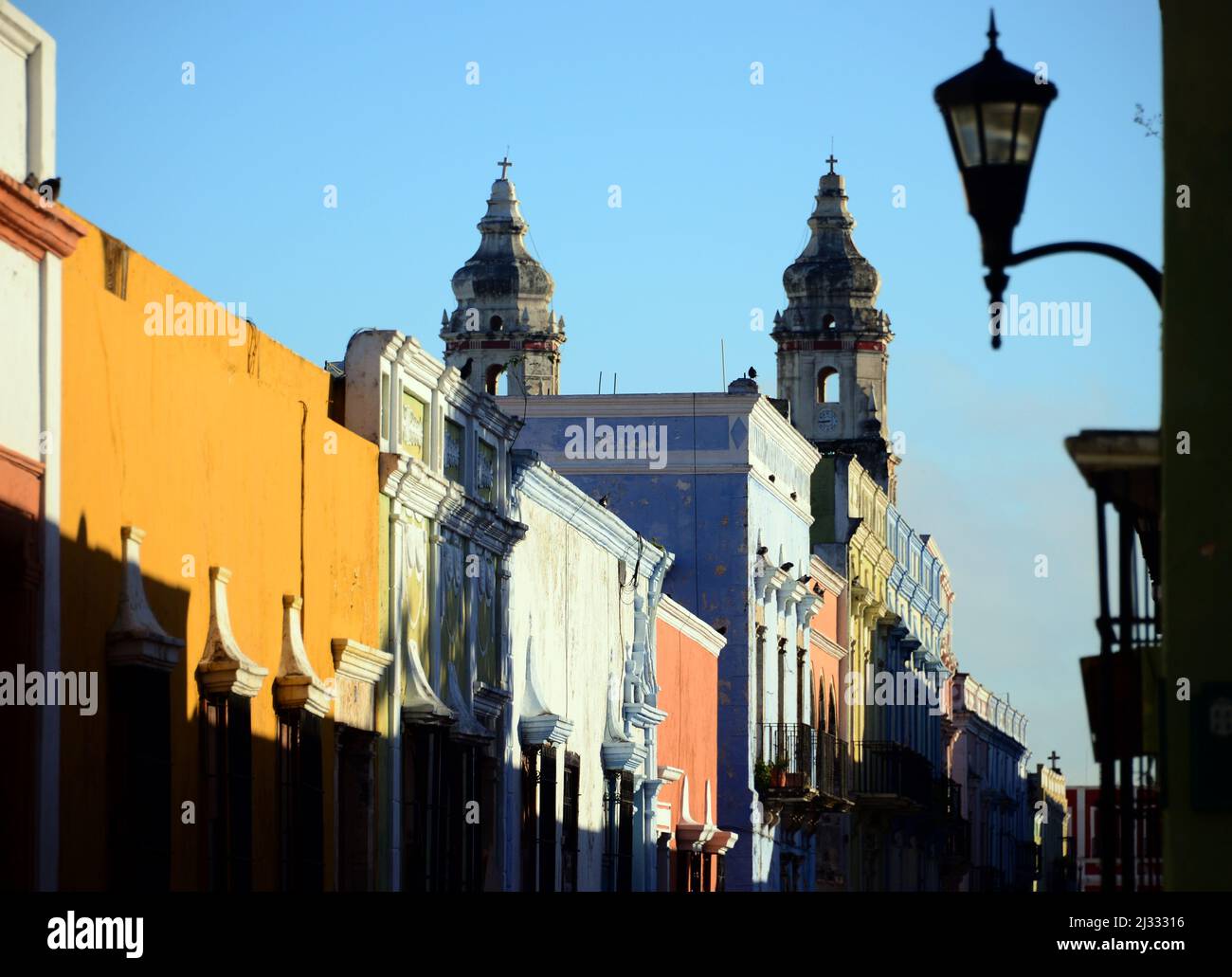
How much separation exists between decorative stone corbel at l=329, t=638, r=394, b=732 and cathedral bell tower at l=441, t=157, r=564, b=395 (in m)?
44.2

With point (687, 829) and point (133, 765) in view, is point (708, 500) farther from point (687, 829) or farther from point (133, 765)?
point (133, 765)

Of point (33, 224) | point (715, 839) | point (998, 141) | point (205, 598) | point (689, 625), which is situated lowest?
point (715, 839)

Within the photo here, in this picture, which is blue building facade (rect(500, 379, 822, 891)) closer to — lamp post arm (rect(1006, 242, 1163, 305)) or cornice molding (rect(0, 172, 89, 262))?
cornice molding (rect(0, 172, 89, 262))

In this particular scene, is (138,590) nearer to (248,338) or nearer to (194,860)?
(194,860)

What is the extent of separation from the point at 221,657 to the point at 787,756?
20396 millimetres

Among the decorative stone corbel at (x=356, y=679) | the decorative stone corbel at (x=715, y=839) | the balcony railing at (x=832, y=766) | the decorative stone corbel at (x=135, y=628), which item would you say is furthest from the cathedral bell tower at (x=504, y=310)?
the decorative stone corbel at (x=135, y=628)

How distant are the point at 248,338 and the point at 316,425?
1.12 m

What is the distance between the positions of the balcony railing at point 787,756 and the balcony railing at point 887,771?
6264 mm

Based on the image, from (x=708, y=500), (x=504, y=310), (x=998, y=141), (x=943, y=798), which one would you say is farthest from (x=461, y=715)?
(x=504, y=310)

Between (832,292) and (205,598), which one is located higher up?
(832,292)

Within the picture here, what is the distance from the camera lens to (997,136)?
855 centimetres

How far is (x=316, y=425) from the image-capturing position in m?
16.4
